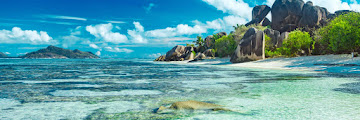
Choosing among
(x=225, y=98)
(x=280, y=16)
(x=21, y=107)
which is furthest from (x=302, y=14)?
(x=21, y=107)

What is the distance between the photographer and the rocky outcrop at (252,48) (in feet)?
186

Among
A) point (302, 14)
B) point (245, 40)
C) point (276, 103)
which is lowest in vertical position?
point (276, 103)

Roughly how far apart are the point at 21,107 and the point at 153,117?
18.1 ft

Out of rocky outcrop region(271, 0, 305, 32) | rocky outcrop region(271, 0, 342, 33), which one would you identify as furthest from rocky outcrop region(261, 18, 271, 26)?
rocky outcrop region(271, 0, 305, 32)

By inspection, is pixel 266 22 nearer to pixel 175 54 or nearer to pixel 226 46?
pixel 226 46

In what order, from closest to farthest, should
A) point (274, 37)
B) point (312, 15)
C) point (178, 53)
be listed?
point (274, 37) → point (312, 15) → point (178, 53)

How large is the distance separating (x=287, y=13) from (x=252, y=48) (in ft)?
150

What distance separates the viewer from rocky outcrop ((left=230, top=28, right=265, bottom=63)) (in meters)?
56.7

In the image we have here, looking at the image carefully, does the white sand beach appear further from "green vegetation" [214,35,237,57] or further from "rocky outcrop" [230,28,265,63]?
"green vegetation" [214,35,237,57]

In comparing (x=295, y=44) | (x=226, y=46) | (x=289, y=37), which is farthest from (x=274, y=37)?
(x=226, y=46)

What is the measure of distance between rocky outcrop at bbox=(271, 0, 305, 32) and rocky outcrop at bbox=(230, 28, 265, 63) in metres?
39.3

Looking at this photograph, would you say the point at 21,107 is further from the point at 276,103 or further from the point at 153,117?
the point at 276,103

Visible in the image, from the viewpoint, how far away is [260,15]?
116 metres

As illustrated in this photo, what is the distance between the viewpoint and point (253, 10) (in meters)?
124
